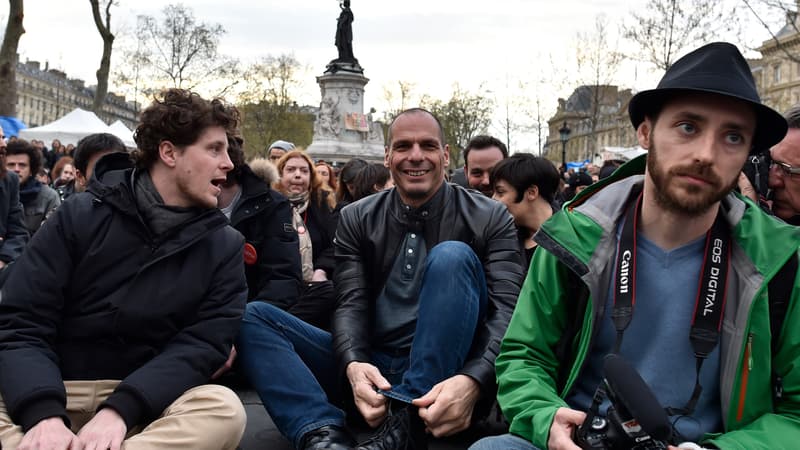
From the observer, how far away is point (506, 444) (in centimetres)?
228

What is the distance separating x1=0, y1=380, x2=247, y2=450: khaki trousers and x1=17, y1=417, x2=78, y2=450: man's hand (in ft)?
0.30

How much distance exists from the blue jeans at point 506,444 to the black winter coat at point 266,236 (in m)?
2.42

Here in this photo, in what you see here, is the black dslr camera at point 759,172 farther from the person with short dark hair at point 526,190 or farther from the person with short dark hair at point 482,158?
the person with short dark hair at point 482,158

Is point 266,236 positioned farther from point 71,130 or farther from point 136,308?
point 71,130

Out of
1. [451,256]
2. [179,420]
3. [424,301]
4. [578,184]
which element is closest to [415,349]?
[424,301]

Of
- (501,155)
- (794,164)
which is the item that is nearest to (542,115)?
(501,155)

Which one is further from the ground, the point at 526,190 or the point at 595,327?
the point at 526,190

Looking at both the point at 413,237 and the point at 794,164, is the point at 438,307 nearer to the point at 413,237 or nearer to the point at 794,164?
the point at 413,237

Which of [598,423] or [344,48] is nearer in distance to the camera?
[598,423]

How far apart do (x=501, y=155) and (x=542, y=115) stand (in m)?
41.0

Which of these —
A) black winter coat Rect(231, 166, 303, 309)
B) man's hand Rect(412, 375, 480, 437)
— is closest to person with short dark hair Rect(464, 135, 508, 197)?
black winter coat Rect(231, 166, 303, 309)

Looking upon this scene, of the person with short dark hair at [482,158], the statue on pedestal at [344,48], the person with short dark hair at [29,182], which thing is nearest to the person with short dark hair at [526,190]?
the person with short dark hair at [482,158]

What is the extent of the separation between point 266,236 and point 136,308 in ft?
5.65

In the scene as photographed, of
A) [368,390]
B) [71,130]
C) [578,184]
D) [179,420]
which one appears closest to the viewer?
[179,420]
